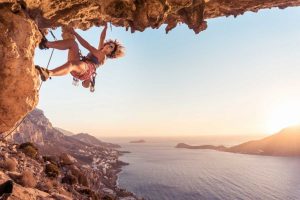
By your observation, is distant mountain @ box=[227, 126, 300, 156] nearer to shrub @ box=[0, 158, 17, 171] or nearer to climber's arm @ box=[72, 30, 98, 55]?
shrub @ box=[0, 158, 17, 171]

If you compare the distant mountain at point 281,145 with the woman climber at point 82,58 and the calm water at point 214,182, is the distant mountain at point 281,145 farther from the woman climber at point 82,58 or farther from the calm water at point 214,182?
the woman climber at point 82,58

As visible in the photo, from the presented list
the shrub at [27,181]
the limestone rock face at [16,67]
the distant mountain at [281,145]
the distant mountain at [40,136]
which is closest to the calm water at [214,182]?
the distant mountain at [40,136]

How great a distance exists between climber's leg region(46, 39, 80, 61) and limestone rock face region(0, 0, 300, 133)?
21.0 inches

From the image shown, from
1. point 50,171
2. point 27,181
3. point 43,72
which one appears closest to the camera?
point 43,72

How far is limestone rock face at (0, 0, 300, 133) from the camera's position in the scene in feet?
13.8

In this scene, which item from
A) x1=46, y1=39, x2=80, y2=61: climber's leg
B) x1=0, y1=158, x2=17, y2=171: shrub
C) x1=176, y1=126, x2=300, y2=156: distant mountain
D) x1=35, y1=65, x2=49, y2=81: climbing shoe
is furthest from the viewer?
x1=176, y1=126, x2=300, y2=156: distant mountain

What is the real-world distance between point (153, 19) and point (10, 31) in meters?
3.15

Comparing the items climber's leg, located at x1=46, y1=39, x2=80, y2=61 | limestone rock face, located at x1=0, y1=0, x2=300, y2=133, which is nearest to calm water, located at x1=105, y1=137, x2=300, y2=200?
limestone rock face, located at x1=0, y1=0, x2=300, y2=133

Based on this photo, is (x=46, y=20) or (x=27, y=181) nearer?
(x=46, y=20)

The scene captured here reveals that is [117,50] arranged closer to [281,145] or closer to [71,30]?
[71,30]

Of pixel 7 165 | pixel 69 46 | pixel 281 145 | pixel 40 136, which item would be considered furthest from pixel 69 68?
pixel 281 145

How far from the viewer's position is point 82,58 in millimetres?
6191

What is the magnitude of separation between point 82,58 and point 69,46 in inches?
19.9

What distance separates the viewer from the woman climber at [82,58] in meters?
5.36
